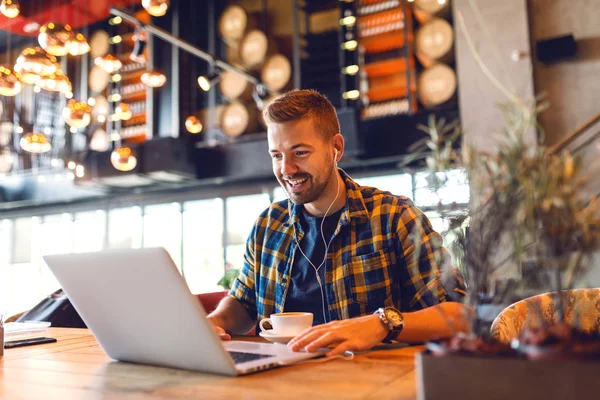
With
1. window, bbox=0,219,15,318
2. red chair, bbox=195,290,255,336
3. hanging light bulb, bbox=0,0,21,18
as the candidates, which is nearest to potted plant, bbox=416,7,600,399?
red chair, bbox=195,290,255,336

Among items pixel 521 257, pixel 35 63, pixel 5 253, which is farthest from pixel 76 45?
pixel 5 253

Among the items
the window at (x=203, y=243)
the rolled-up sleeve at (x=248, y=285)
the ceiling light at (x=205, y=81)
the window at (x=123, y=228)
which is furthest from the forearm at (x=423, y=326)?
the window at (x=123, y=228)

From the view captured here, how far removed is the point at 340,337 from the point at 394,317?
7.8 inches

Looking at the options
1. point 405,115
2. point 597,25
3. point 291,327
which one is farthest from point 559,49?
point 291,327

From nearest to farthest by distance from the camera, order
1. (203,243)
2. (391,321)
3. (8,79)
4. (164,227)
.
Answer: (391,321)
(8,79)
(203,243)
(164,227)

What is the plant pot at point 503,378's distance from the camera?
658mm

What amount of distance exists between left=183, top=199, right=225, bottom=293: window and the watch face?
7062 millimetres

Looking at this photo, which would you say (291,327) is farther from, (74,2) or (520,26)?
(74,2)

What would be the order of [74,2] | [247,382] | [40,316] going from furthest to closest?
[74,2] < [40,316] < [247,382]

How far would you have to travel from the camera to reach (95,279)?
1.23 meters

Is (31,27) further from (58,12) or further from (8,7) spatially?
(8,7)

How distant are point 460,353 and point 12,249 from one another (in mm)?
11965

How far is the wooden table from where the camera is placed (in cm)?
97

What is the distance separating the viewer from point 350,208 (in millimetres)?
2006
